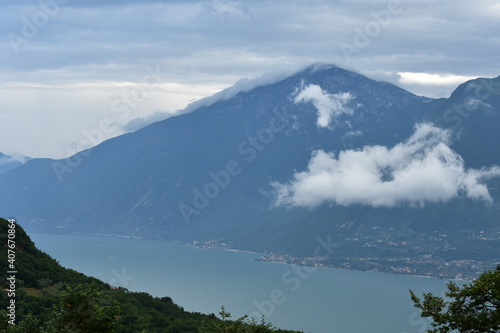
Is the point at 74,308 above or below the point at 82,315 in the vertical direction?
above

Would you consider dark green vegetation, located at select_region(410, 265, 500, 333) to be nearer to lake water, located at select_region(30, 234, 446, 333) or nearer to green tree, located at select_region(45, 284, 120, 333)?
green tree, located at select_region(45, 284, 120, 333)

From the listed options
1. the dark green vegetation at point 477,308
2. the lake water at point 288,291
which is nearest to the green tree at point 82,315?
the dark green vegetation at point 477,308

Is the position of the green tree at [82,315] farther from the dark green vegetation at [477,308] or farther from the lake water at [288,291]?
the lake water at [288,291]

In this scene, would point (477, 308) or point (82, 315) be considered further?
point (82, 315)

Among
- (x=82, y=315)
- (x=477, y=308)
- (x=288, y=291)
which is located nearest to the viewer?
(x=477, y=308)

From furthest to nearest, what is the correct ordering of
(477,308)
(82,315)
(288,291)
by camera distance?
1. (288,291)
2. (82,315)
3. (477,308)

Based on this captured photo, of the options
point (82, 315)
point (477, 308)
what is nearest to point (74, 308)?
point (82, 315)

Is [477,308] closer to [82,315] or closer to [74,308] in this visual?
[82,315]
